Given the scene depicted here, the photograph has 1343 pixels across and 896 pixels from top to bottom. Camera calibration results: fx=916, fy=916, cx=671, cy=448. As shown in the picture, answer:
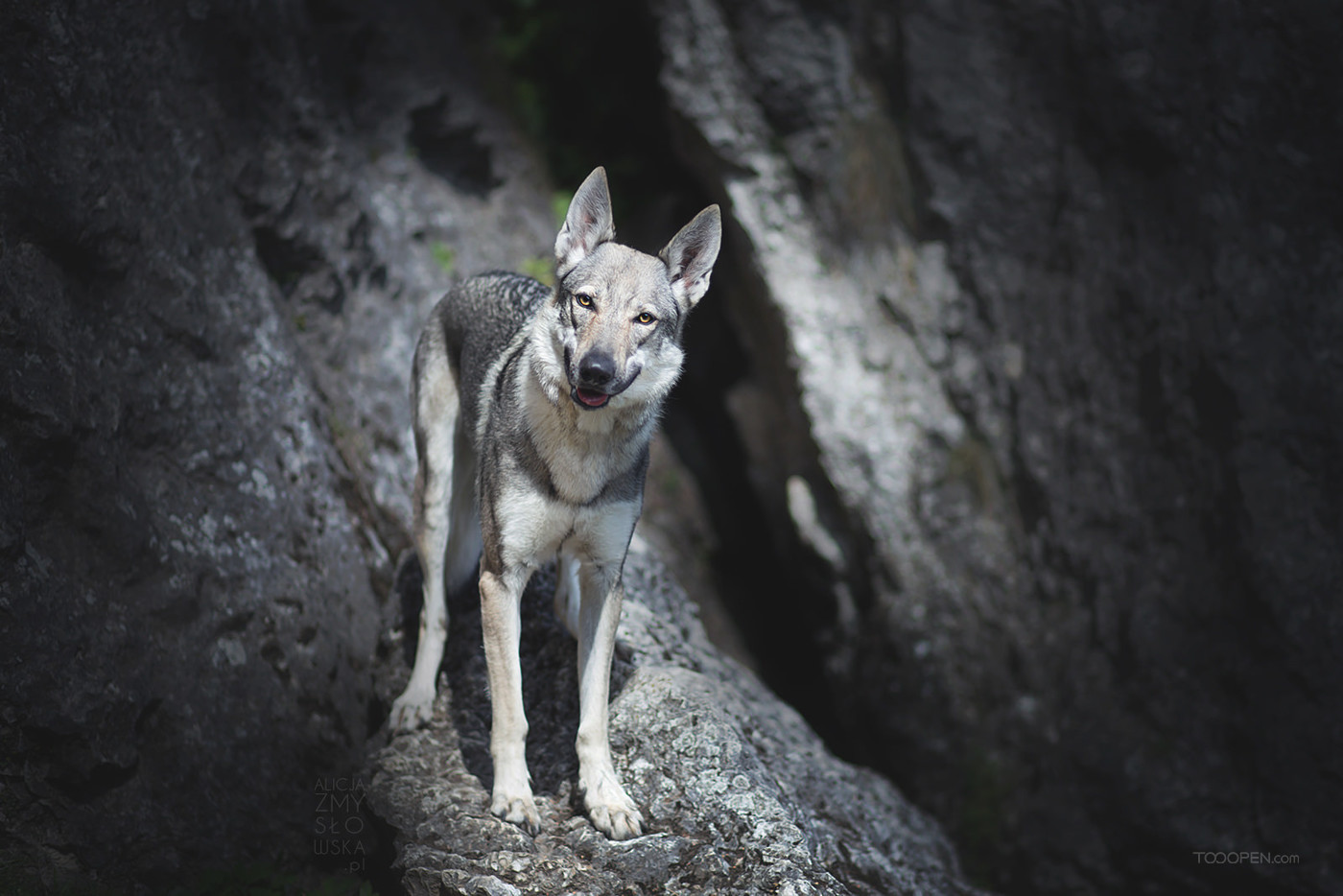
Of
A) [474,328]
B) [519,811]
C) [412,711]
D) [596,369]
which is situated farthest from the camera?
[474,328]

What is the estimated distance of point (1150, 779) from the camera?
663 cm

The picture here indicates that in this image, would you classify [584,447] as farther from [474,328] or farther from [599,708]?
[474,328]

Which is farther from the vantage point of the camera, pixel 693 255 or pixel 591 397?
pixel 693 255

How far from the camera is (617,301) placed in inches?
146

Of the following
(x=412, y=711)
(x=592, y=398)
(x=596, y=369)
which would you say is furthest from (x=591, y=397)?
(x=412, y=711)

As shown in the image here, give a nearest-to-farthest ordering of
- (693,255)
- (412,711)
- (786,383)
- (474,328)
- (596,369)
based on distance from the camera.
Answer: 1. (596,369)
2. (693,255)
3. (412,711)
4. (474,328)
5. (786,383)

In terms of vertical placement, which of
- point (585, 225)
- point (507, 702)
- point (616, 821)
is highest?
point (585, 225)

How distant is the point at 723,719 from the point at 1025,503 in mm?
4265

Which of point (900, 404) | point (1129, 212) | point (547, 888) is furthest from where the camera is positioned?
point (900, 404)

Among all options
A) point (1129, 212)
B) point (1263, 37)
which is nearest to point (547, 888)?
point (1129, 212)

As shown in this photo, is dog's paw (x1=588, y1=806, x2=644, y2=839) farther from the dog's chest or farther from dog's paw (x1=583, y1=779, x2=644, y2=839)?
the dog's chest

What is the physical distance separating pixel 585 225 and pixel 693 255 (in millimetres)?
496

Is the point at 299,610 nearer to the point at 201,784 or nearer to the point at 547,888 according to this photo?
the point at 201,784

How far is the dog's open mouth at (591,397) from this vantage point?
3.51m
